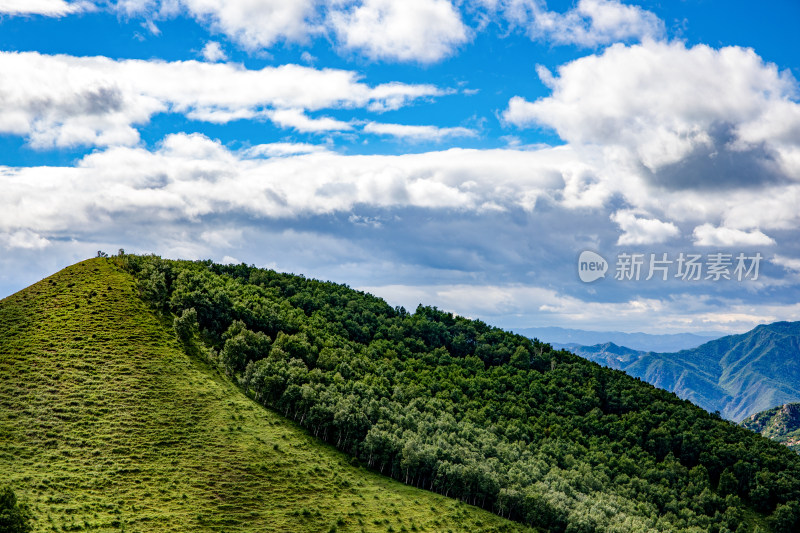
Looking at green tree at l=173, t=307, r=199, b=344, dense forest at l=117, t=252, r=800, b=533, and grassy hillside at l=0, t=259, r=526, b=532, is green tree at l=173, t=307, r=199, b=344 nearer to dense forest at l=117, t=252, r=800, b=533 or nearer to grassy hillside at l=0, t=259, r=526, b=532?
dense forest at l=117, t=252, r=800, b=533

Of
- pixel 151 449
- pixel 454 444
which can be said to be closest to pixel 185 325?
pixel 151 449

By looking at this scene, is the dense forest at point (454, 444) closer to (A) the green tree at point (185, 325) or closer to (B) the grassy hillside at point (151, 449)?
(A) the green tree at point (185, 325)

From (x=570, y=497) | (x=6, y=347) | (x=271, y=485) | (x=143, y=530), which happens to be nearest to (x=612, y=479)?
(x=570, y=497)

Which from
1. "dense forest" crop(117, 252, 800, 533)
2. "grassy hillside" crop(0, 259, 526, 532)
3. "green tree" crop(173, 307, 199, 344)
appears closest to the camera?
"grassy hillside" crop(0, 259, 526, 532)

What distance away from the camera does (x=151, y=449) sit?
107625mm

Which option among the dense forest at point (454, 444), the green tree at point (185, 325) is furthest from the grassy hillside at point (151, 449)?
the dense forest at point (454, 444)

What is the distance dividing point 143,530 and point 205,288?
109088 mm

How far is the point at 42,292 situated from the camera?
156m

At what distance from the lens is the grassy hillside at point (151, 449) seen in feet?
307

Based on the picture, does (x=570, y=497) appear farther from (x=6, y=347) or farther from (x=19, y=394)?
(x=6, y=347)

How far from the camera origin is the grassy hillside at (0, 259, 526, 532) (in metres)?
93.6

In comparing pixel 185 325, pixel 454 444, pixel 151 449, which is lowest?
pixel 151 449

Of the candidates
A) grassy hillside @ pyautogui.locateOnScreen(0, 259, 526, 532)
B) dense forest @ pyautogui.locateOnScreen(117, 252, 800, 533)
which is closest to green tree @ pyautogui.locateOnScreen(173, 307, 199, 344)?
dense forest @ pyautogui.locateOnScreen(117, 252, 800, 533)

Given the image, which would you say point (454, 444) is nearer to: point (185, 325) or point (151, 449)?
point (151, 449)
